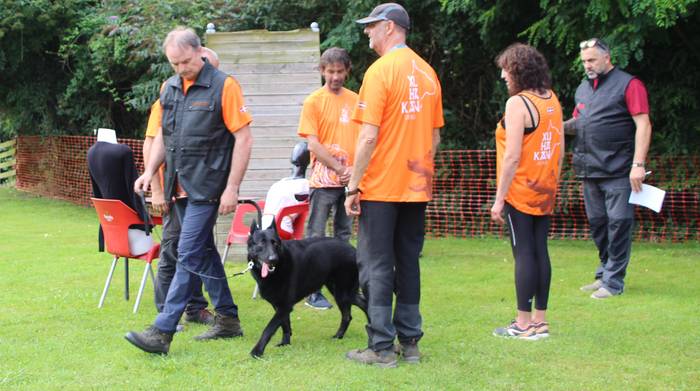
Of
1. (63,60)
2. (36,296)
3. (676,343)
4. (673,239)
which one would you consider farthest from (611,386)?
(63,60)

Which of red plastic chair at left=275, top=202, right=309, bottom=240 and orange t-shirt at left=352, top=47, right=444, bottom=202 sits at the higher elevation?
orange t-shirt at left=352, top=47, right=444, bottom=202

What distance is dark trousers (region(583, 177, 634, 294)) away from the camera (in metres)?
6.68

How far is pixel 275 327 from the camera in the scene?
501 cm

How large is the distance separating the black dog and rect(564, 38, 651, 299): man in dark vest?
224 cm

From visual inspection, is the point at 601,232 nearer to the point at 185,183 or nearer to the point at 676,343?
the point at 676,343

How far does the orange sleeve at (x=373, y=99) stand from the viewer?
4.46m

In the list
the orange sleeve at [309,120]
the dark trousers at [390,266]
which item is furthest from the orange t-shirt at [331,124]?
the dark trousers at [390,266]

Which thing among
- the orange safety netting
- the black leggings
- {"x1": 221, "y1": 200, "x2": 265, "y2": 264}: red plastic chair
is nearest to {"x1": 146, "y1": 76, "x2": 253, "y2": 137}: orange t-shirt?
the black leggings

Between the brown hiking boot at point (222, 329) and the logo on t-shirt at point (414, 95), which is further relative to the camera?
the brown hiking boot at point (222, 329)

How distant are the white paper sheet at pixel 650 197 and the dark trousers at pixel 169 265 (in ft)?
11.0

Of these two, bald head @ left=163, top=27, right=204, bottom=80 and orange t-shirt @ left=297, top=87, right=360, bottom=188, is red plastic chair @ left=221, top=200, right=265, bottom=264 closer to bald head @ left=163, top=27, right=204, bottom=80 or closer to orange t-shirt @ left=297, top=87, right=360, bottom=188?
orange t-shirt @ left=297, top=87, right=360, bottom=188

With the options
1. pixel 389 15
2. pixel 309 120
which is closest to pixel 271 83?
pixel 309 120

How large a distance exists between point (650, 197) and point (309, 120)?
267cm

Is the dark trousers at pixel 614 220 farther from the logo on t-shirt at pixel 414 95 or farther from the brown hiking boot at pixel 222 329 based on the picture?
the brown hiking boot at pixel 222 329
